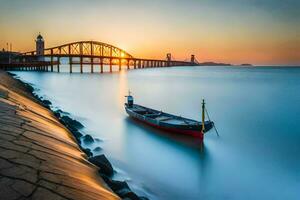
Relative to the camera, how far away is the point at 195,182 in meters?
11.3

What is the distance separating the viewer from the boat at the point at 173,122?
16422mm

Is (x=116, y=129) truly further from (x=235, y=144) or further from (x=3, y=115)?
(x=3, y=115)

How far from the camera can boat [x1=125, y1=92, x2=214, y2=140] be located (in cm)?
1642

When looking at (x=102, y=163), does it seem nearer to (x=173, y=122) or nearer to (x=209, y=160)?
(x=209, y=160)

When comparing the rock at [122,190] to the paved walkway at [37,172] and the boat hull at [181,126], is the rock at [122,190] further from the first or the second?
the boat hull at [181,126]

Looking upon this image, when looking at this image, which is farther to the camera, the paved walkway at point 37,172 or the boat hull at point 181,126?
the boat hull at point 181,126

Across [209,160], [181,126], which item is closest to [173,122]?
[181,126]

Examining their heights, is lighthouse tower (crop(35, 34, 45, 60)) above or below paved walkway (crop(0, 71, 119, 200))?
above

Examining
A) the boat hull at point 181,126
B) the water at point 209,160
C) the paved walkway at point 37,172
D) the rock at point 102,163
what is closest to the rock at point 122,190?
the paved walkway at point 37,172

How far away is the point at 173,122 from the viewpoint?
59.8 ft

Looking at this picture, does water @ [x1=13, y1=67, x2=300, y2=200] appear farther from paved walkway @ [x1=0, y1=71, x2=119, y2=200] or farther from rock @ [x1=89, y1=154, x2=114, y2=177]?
paved walkway @ [x1=0, y1=71, x2=119, y2=200]

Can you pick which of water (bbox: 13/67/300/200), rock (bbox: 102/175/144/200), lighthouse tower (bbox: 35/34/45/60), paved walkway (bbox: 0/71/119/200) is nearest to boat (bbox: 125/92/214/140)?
water (bbox: 13/67/300/200)

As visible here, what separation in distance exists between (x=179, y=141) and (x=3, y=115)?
989 cm

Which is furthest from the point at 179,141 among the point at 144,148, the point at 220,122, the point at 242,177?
the point at 220,122
